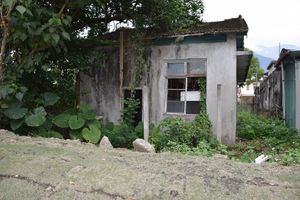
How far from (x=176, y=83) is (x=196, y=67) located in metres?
0.76

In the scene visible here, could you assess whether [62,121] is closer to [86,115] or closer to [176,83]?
[86,115]

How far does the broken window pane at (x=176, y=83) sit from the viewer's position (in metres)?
10.5

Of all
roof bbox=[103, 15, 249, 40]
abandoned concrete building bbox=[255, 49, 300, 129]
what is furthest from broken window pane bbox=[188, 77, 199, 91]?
abandoned concrete building bbox=[255, 49, 300, 129]

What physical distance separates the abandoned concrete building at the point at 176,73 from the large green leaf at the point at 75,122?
1.68m

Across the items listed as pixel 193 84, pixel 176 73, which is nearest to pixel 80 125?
pixel 176 73

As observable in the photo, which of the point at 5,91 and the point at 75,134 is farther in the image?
the point at 75,134

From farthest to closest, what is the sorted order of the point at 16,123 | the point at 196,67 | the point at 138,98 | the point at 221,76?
the point at 138,98 → the point at 196,67 → the point at 221,76 → the point at 16,123

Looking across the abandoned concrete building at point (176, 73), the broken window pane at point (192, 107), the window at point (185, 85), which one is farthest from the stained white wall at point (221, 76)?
the broken window pane at point (192, 107)

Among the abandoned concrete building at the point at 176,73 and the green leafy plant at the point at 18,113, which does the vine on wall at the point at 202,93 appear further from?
the green leafy plant at the point at 18,113

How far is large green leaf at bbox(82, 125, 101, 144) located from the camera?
9049mm

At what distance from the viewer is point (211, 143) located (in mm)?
8586

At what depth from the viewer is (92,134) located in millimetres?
9234

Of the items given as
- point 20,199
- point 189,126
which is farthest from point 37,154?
point 189,126

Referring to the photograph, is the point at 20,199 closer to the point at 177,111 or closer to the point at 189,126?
the point at 189,126
